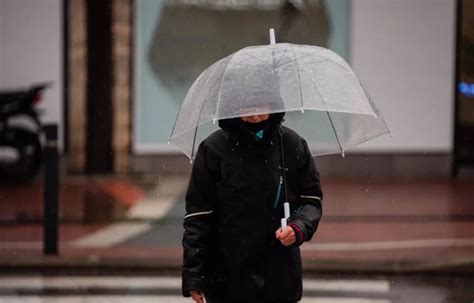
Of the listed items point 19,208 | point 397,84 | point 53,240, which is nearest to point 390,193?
point 397,84

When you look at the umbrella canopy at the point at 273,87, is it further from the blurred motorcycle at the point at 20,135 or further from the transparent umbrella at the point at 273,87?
the blurred motorcycle at the point at 20,135

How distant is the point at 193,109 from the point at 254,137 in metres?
0.39

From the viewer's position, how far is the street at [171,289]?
7.27 meters

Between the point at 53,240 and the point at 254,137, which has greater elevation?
the point at 254,137

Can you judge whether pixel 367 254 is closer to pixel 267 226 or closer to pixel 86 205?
pixel 86 205

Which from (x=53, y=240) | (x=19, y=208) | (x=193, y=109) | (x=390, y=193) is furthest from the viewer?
(x=390, y=193)

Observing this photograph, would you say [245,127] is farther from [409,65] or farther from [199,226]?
[409,65]

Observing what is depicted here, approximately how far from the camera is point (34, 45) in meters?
14.9

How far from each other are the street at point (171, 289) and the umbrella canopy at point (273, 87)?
3.31 metres

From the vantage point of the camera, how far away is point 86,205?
12.0m

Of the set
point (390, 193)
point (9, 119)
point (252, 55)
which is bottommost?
point (390, 193)

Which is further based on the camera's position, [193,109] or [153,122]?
[153,122]

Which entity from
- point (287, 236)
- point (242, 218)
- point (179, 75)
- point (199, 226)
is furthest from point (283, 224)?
point (179, 75)

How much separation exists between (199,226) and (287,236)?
1.24ft
